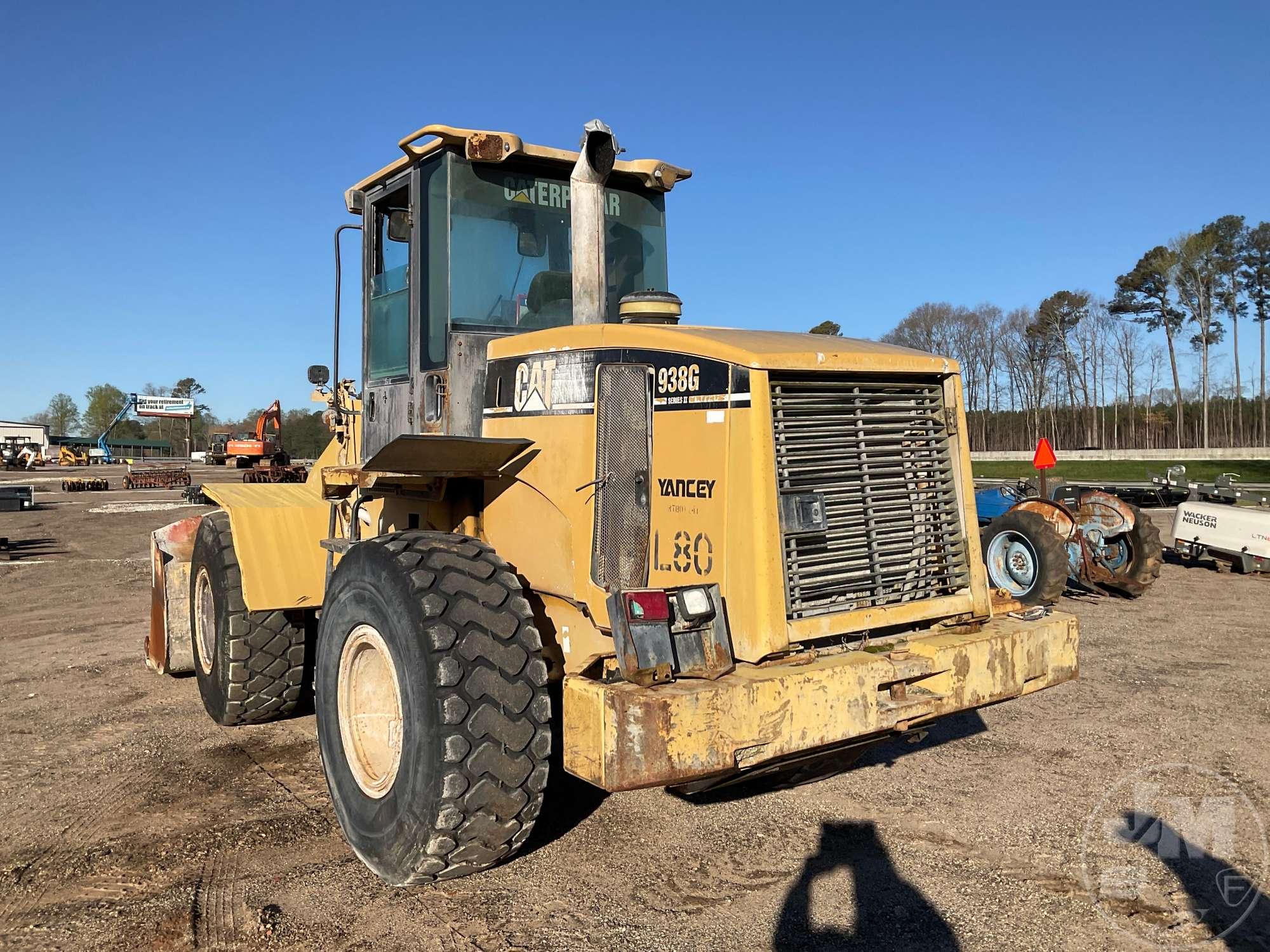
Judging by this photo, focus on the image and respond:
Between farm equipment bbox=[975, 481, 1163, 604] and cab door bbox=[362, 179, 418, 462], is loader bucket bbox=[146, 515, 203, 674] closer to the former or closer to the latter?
cab door bbox=[362, 179, 418, 462]

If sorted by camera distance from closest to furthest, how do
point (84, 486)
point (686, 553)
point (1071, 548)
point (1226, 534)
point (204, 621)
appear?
point (686, 553) → point (204, 621) → point (1071, 548) → point (1226, 534) → point (84, 486)

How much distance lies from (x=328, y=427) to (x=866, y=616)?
3844mm

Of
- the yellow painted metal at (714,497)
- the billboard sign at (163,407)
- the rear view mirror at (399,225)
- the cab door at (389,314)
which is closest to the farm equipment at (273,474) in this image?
the cab door at (389,314)

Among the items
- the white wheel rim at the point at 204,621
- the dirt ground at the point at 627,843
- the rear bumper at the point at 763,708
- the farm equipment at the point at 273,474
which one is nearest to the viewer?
the rear bumper at the point at 763,708

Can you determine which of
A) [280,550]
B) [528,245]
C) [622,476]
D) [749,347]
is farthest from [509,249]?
[280,550]

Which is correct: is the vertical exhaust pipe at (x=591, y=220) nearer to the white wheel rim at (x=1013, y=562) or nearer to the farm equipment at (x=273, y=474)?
the white wheel rim at (x=1013, y=562)

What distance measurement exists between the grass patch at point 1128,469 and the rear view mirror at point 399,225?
27.3 meters

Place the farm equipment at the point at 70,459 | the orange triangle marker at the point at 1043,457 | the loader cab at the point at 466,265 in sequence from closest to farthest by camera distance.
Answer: the loader cab at the point at 466,265 → the orange triangle marker at the point at 1043,457 → the farm equipment at the point at 70,459

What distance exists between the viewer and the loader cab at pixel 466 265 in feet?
15.5

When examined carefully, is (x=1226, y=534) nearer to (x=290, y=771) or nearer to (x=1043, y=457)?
(x=1043, y=457)

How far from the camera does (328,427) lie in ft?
20.5

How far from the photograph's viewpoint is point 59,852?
167 inches

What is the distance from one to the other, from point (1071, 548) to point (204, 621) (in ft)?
31.9

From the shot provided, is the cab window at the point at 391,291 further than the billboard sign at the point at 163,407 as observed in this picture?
No
